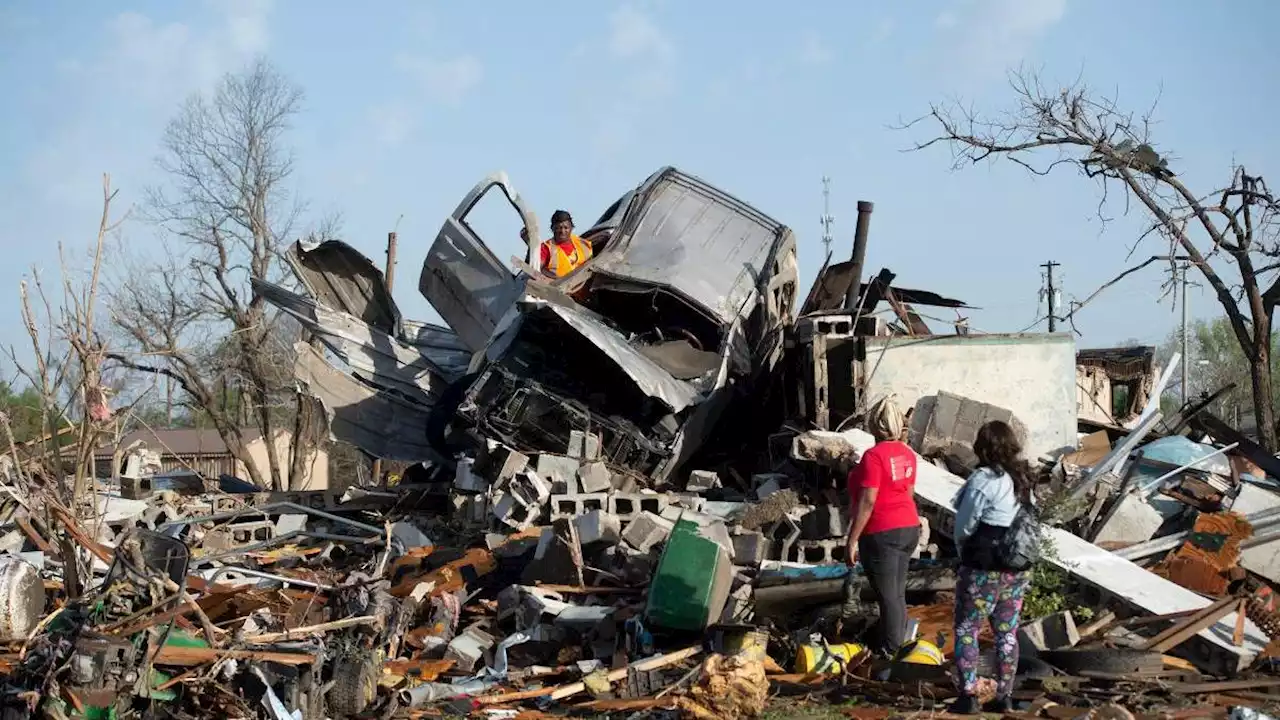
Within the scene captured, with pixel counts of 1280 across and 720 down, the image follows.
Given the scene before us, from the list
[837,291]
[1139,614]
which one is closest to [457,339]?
[837,291]

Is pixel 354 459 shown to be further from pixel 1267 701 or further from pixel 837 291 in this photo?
pixel 1267 701

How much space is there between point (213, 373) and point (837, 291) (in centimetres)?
1632

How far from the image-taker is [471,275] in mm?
11789

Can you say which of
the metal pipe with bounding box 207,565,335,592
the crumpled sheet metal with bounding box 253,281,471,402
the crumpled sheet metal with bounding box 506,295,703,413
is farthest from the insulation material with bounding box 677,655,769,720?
the crumpled sheet metal with bounding box 253,281,471,402

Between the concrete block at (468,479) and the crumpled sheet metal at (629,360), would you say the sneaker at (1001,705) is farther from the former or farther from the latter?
the concrete block at (468,479)

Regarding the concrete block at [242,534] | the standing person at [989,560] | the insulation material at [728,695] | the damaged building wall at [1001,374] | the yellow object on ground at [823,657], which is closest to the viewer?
the standing person at [989,560]

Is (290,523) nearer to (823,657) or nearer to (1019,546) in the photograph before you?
(823,657)

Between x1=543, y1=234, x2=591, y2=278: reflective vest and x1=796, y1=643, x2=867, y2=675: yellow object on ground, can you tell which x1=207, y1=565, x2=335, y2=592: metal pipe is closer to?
x1=796, y1=643, x2=867, y2=675: yellow object on ground

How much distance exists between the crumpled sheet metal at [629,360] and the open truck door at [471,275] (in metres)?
1.17

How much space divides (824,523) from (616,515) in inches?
66.9

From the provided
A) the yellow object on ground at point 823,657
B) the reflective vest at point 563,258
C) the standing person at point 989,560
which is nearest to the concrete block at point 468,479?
the reflective vest at point 563,258

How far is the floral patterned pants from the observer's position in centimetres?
552

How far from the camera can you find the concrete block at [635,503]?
388 inches

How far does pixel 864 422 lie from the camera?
10.6 metres
